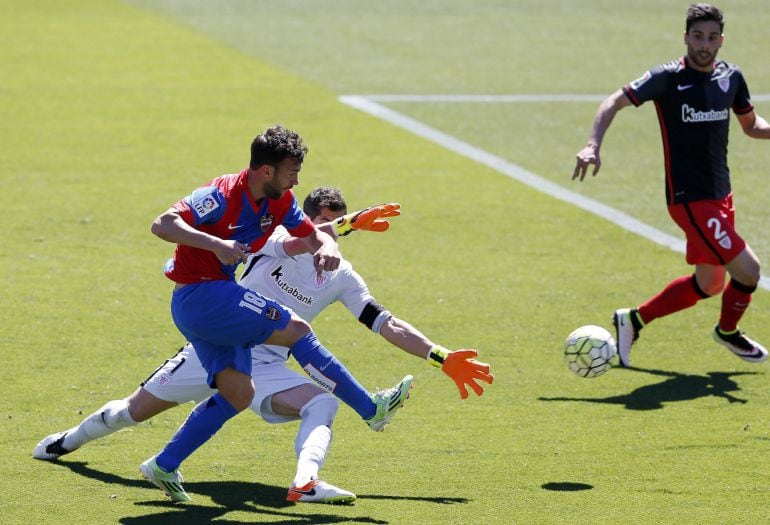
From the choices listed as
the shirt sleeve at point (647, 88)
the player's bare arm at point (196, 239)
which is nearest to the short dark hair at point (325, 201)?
the player's bare arm at point (196, 239)

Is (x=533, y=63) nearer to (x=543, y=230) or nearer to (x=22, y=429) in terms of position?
(x=543, y=230)

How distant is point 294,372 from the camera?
7.69m

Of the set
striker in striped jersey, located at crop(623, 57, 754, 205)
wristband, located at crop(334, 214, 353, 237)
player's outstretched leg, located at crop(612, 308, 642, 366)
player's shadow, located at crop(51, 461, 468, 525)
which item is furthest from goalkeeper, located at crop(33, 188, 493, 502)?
striker in striped jersey, located at crop(623, 57, 754, 205)

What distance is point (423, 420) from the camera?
28.5 ft

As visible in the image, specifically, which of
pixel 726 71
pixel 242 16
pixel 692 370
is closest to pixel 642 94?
pixel 726 71

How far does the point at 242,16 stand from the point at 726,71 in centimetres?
1950

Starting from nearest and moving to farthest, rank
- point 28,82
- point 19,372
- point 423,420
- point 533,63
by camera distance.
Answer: point 423,420 → point 19,372 → point 28,82 → point 533,63

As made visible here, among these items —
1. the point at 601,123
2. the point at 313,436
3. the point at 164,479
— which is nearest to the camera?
the point at 164,479

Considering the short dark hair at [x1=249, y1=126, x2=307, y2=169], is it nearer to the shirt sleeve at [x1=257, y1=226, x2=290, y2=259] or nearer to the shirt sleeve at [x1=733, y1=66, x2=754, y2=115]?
the shirt sleeve at [x1=257, y1=226, x2=290, y2=259]

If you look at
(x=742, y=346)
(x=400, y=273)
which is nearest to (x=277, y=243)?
(x=742, y=346)

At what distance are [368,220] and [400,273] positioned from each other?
180 inches

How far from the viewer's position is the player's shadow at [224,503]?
691cm

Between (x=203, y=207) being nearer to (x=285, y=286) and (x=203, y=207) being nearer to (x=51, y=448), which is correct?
(x=285, y=286)

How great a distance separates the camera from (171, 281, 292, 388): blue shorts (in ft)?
23.0
